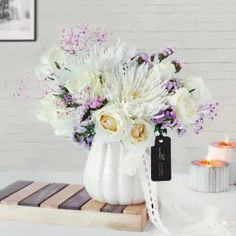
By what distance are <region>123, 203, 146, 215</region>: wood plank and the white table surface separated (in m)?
0.05

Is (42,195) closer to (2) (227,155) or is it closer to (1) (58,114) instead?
(1) (58,114)

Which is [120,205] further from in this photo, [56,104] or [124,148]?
[56,104]

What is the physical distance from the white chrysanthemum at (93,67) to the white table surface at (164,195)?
12.2 inches

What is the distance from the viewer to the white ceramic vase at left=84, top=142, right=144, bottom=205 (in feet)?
3.97

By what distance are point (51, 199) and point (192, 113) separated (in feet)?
1.35

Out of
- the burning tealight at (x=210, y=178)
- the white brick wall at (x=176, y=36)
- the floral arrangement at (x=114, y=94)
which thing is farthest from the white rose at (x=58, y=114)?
the white brick wall at (x=176, y=36)

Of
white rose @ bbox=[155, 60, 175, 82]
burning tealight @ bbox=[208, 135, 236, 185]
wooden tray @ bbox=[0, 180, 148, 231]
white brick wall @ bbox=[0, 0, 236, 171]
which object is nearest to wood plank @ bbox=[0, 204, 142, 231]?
wooden tray @ bbox=[0, 180, 148, 231]

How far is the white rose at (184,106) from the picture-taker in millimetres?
1117

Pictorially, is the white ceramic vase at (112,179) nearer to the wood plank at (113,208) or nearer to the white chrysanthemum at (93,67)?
the wood plank at (113,208)

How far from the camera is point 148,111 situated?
1116 mm

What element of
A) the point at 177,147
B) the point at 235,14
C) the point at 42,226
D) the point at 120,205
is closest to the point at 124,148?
the point at 120,205

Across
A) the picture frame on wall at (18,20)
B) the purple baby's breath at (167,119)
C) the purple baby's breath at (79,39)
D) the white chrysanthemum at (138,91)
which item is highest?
the picture frame on wall at (18,20)

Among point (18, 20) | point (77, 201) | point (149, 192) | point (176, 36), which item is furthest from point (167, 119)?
point (18, 20)

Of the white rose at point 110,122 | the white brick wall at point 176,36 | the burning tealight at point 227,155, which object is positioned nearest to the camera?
the white rose at point 110,122
